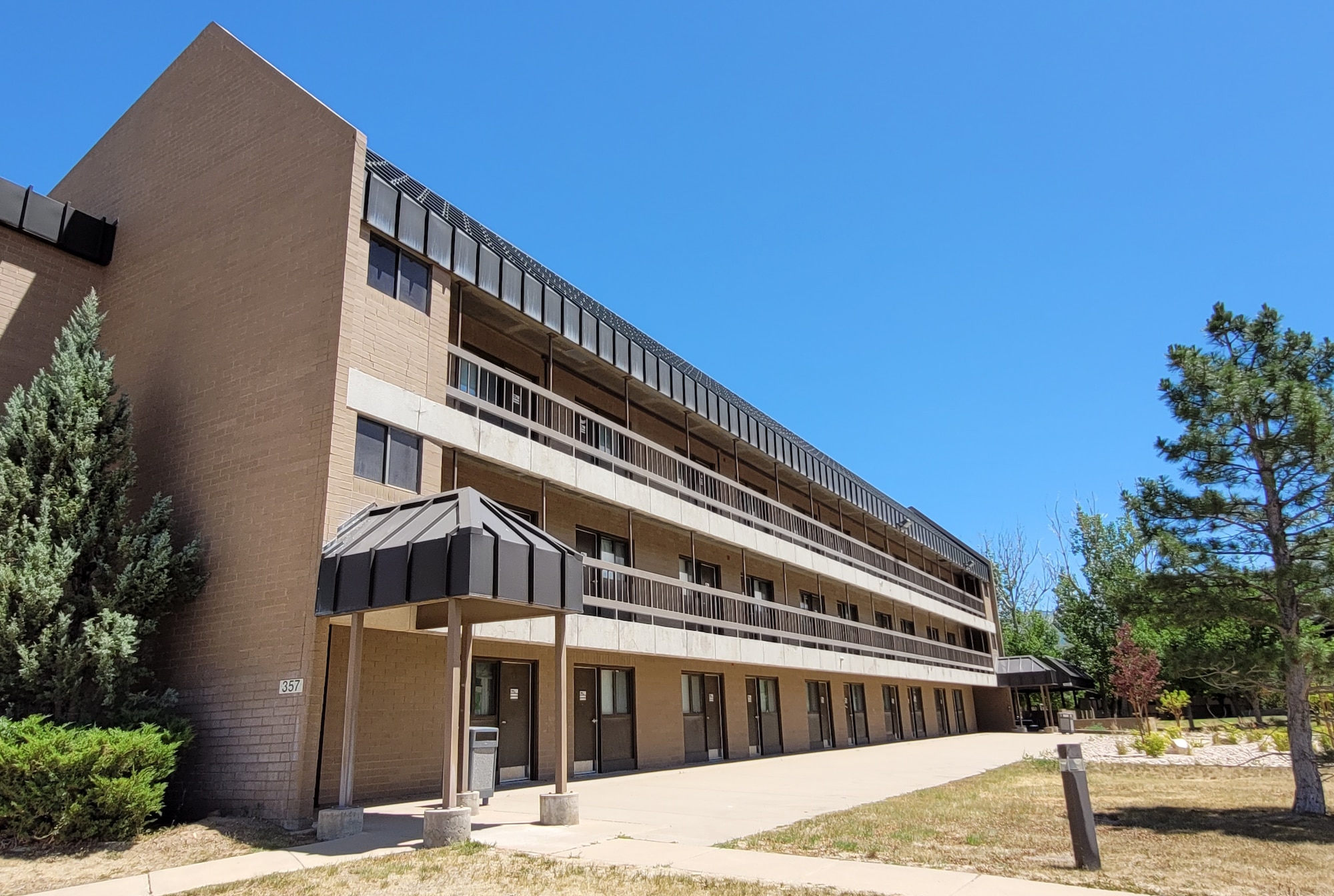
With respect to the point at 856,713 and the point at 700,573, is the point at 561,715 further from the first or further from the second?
the point at 856,713

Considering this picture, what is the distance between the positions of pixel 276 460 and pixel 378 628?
9.64 feet

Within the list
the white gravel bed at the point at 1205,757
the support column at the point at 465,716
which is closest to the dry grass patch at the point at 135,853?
the support column at the point at 465,716

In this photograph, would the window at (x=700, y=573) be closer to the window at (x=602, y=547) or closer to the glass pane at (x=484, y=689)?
→ the window at (x=602, y=547)

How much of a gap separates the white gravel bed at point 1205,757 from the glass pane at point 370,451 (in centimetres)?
1845

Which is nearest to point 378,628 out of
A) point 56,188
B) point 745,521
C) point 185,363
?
point 185,363

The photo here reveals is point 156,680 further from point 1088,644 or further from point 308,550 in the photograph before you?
point 1088,644

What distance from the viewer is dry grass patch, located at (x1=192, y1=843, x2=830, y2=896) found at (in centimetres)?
718

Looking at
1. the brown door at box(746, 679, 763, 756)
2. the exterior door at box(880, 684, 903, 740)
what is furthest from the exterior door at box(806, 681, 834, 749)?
the exterior door at box(880, 684, 903, 740)

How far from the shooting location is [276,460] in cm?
1274

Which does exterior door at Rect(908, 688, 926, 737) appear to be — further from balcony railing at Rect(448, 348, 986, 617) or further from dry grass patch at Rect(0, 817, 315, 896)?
dry grass patch at Rect(0, 817, 315, 896)

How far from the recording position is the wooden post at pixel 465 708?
410 inches

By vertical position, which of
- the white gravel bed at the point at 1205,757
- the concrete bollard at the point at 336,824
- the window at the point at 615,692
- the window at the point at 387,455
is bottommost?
the white gravel bed at the point at 1205,757

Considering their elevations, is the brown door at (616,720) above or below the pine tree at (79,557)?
below

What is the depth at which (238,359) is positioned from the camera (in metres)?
14.0
